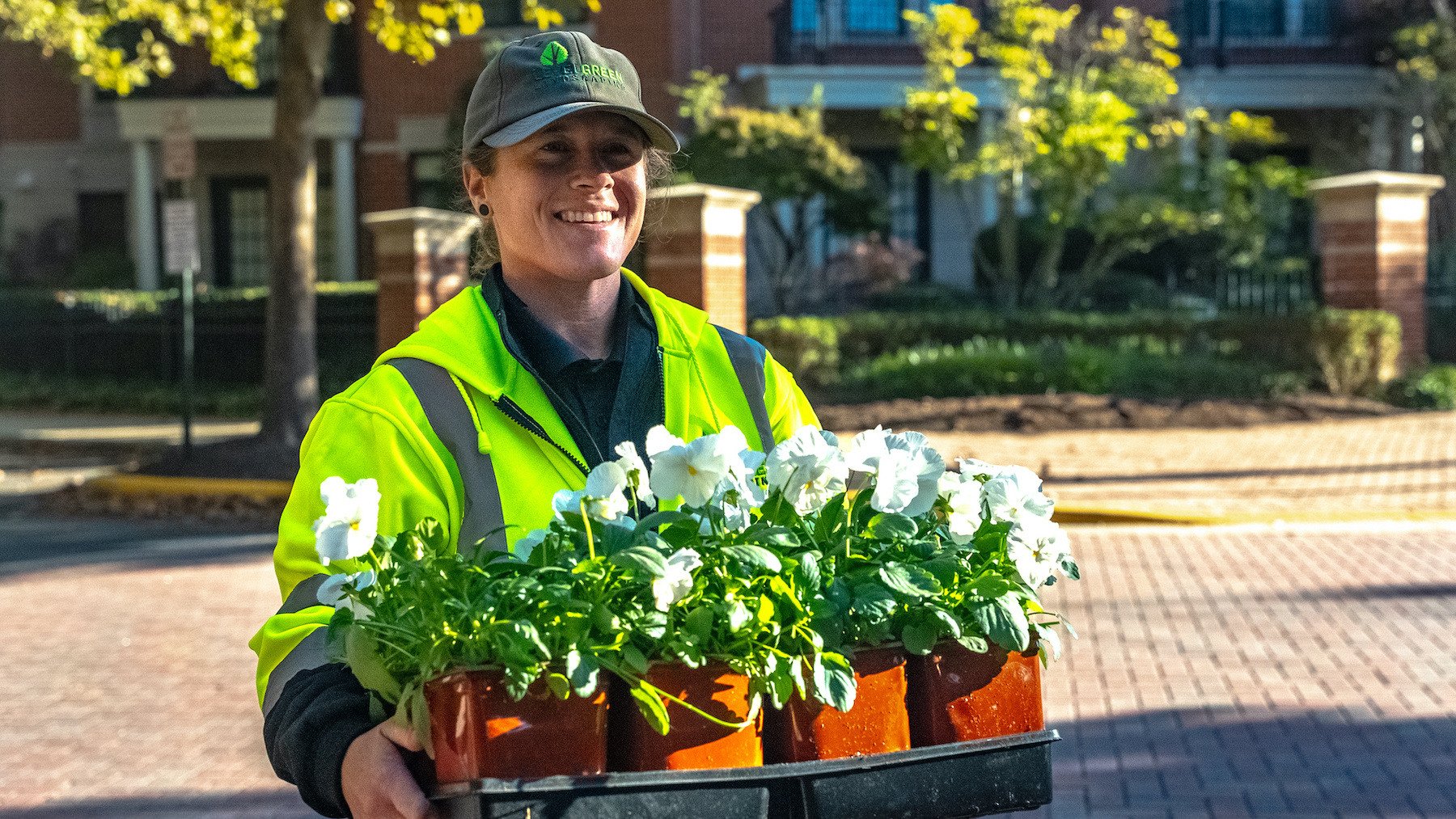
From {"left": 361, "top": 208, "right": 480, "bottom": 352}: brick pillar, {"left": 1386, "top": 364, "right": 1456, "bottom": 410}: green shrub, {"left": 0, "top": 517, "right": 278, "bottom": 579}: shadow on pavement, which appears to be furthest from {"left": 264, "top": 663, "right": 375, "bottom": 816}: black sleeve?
{"left": 1386, "top": 364, "right": 1456, "bottom": 410}: green shrub

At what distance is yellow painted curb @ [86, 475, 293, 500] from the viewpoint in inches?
490

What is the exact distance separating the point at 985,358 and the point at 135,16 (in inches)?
347

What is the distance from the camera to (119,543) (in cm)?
1101

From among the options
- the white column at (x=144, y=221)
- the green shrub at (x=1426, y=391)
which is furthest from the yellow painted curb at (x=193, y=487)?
the white column at (x=144, y=221)

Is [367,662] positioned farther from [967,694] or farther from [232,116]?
[232,116]

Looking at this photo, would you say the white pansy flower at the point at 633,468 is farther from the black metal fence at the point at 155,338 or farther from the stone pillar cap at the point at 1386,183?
the stone pillar cap at the point at 1386,183

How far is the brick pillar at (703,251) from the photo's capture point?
15430 mm

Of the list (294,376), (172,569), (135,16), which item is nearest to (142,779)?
(172,569)

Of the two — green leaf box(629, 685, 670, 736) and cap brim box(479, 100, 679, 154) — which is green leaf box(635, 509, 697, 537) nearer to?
green leaf box(629, 685, 670, 736)

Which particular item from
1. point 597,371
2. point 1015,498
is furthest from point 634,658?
point 597,371

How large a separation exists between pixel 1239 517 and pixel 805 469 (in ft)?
31.8

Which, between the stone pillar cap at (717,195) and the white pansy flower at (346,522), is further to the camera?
the stone pillar cap at (717,195)

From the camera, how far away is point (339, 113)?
25688 mm

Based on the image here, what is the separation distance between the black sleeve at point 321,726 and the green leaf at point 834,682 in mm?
509
